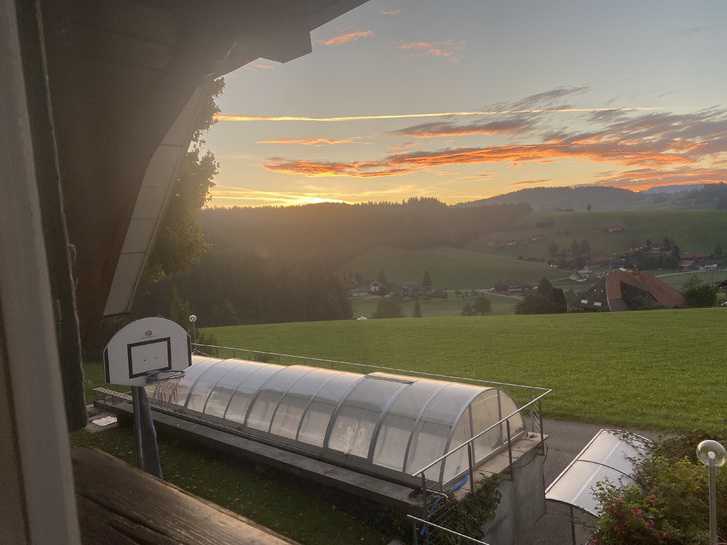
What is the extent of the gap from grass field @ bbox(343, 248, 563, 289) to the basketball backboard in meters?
71.1

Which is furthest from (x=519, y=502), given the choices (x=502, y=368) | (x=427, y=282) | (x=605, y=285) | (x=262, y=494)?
(x=427, y=282)

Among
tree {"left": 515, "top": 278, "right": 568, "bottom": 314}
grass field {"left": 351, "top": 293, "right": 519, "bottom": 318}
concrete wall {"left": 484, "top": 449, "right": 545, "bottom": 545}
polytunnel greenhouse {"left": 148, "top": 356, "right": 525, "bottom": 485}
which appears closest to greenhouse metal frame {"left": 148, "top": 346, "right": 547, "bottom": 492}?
polytunnel greenhouse {"left": 148, "top": 356, "right": 525, "bottom": 485}

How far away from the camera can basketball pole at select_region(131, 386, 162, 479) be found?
1108 cm

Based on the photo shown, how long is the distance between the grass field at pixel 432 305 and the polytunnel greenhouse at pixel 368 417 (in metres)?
55.7

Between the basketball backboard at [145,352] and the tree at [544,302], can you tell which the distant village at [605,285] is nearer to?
the tree at [544,302]

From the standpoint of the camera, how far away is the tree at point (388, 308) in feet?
240

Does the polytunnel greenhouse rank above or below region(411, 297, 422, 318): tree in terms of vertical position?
above

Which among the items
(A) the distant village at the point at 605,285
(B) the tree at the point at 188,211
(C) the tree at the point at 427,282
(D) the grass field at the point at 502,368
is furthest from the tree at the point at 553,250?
(B) the tree at the point at 188,211

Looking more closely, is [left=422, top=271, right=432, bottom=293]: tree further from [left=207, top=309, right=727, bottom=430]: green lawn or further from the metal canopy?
the metal canopy

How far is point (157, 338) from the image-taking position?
36.7 feet

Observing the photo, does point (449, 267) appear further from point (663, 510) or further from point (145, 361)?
point (663, 510)

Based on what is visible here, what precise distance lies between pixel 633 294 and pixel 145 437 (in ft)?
176

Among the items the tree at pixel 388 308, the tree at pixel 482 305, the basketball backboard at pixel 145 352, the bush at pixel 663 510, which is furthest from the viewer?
the tree at pixel 388 308

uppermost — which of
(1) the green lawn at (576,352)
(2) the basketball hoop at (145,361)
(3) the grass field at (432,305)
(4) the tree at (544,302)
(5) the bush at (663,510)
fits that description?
(2) the basketball hoop at (145,361)
